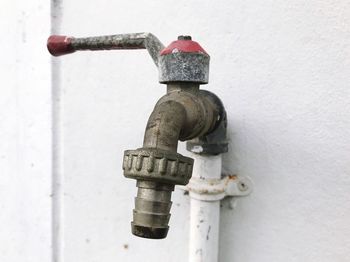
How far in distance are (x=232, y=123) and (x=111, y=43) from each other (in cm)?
16

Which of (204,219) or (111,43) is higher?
(111,43)

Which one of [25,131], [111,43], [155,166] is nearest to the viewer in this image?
[155,166]

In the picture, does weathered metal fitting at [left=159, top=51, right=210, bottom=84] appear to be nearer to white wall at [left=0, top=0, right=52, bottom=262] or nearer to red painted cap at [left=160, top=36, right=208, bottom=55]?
red painted cap at [left=160, top=36, right=208, bottom=55]

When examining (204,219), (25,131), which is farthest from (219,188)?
(25,131)

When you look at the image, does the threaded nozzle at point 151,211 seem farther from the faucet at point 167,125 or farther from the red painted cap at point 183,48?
the red painted cap at point 183,48

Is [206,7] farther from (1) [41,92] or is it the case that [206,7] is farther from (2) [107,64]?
(1) [41,92]

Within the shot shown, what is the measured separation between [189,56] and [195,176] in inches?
5.9

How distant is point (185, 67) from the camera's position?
1.03 feet

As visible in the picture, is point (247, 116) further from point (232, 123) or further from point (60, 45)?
point (60, 45)

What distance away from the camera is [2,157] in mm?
562

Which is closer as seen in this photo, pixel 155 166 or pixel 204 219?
pixel 155 166

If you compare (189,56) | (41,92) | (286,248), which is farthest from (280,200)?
(41,92)

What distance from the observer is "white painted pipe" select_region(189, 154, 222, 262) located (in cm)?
40

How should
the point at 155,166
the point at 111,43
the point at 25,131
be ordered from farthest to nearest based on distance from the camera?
1. the point at 25,131
2. the point at 111,43
3. the point at 155,166
